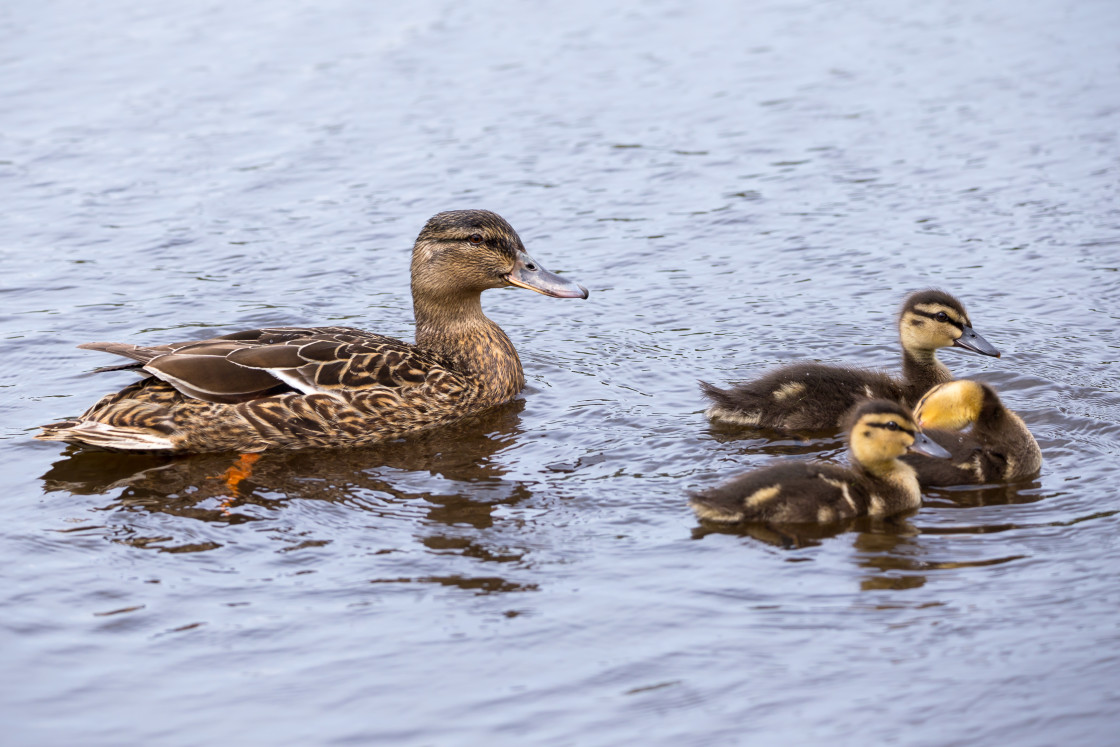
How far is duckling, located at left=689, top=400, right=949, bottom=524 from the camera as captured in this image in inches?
223

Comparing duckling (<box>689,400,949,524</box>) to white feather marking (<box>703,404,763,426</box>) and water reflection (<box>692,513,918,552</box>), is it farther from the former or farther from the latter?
white feather marking (<box>703,404,763,426</box>)

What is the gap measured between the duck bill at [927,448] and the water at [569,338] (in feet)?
0.84

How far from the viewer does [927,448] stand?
230 inches

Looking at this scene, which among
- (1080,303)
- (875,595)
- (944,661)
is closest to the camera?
(944,661)

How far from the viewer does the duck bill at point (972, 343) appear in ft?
22.6

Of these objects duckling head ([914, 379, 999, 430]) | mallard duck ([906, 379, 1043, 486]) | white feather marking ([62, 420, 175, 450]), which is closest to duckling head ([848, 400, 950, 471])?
mallard duck ([906, 379, 1043, 486])

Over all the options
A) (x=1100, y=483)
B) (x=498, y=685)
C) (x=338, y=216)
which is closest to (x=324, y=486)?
(x=498, y=685)

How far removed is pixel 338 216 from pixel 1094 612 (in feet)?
22.0

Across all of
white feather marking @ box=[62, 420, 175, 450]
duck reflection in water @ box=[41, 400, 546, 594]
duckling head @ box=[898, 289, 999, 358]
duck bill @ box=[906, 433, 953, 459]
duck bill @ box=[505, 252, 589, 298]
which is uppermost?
duck bill @ box=[505, 252, 589, 298]

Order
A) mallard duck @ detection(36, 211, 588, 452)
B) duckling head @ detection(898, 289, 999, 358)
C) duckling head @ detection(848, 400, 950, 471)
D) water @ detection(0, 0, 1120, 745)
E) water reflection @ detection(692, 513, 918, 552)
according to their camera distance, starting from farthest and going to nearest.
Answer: duckling head @ detection(898, 289, 999, 358) → mallard duck @ detection(36, 211, 588, 452) → duckling head @ detection(848, 400, 950, 471) → water reflection @ detection(692, 513, 918, 552) → water @ detection(0, 0, 1120, 745)

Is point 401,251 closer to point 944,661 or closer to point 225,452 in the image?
point 225,452

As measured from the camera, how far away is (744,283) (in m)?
8.77

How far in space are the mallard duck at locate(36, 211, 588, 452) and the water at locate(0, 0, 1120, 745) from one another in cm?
17

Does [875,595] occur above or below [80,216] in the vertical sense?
below
